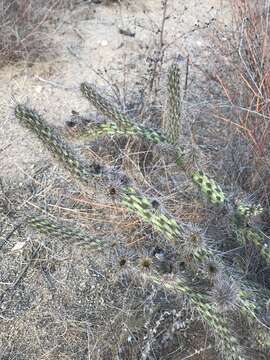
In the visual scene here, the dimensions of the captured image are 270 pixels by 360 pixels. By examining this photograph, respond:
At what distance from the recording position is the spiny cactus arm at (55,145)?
105 inches

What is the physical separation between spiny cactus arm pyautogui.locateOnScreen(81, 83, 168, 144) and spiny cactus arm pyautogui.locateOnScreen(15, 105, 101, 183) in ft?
1.56

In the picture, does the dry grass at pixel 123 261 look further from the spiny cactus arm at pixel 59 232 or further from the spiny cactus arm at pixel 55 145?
the spiny cactus arm at pixel 55 145

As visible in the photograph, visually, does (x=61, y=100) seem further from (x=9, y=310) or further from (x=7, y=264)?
(x=9, y=310)

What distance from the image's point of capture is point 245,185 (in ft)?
10.8

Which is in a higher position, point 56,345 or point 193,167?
point 193,167

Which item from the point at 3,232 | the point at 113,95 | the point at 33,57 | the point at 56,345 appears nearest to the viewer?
the point at 56,345

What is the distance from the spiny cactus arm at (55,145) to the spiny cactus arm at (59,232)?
269 millimetres

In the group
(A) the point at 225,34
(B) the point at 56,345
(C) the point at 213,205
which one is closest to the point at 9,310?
(B) the point at 56,345

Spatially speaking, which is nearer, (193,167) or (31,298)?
(193,167)

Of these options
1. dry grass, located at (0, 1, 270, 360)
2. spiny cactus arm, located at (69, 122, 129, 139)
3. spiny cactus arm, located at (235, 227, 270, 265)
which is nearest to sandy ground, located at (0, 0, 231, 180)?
dry grass, located at (0, 1, 270, 360)

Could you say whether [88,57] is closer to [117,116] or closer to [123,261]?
[117,116]

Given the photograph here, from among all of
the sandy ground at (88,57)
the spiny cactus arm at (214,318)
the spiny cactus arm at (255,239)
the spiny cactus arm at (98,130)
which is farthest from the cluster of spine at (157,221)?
the sandy ground at (88,57)

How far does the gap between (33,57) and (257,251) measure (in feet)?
8.68

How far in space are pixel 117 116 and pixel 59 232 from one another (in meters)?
0.90
